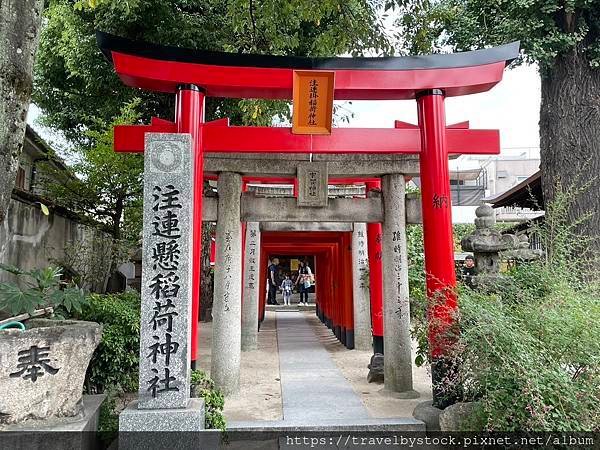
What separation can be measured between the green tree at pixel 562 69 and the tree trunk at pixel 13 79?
19.1ft

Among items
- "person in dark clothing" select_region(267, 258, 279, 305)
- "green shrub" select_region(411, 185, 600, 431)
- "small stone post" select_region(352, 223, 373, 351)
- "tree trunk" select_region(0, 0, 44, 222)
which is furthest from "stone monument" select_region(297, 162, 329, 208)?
"person in dark clothing" select_region(267, 258, 279, 305)

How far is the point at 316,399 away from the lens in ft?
19.7

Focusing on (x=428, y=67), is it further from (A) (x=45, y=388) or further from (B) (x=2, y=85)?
(A) (x=45, y=388)

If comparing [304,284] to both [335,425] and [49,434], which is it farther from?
[49,434]

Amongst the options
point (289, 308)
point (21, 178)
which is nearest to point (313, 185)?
point (21, 178)

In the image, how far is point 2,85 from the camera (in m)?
3.99

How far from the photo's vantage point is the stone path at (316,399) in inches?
197

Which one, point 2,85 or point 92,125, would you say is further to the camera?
point 92,125

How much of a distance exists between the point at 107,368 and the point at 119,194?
596 cm

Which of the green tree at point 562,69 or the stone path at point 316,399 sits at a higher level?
the green tree at point 562,69

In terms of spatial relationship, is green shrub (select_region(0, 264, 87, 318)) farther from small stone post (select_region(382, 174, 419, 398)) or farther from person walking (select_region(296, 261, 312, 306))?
person walking (select_region(296, 261, 312, 306))

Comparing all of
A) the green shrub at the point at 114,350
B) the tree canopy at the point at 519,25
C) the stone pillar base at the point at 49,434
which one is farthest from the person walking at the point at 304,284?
the stone pillar base at the point at 49,434

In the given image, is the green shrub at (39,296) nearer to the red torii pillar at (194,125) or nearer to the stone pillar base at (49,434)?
the stone pillar base at (49,434)

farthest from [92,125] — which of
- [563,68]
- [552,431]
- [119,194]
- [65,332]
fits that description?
[552,431]
